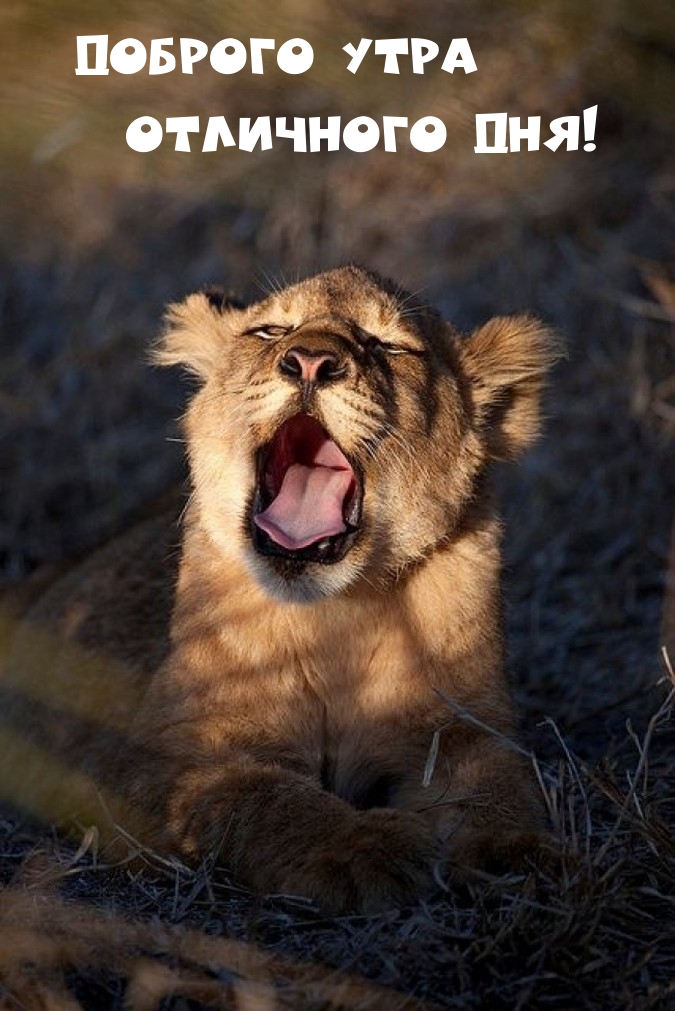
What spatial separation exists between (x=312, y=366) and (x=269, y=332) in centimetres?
59

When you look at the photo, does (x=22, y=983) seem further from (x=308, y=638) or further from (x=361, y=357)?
(x=361, y=357)

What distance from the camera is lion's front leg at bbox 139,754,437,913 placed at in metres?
3.51

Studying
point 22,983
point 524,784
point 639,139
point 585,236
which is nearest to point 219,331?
point 524,784

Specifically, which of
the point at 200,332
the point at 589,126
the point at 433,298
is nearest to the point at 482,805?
the point at 200,332

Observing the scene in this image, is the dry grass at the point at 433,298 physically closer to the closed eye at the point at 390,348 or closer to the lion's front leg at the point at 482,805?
the lion's front leg at the point at 482,805

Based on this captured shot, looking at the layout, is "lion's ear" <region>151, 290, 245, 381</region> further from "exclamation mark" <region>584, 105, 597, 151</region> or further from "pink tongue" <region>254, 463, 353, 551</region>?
"exclamation mark" <region>584, 105, 597, 151</region>

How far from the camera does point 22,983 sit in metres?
3.06

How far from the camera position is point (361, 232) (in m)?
9.68

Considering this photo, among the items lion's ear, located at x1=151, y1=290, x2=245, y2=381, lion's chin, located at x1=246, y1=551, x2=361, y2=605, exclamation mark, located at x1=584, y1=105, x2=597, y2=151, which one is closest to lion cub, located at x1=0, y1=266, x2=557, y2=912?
lion's chin, located at x1=246, y1=551, x2=361, y2=605

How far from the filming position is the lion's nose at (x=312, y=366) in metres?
4.16

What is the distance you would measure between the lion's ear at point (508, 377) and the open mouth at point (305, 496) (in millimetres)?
597

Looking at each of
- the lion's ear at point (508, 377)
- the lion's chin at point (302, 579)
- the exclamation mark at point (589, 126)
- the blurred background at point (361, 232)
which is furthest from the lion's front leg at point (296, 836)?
the exclamation mark at point (589, 126)

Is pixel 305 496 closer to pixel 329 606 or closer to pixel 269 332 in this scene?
pixel 329 606

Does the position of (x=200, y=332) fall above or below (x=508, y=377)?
above
